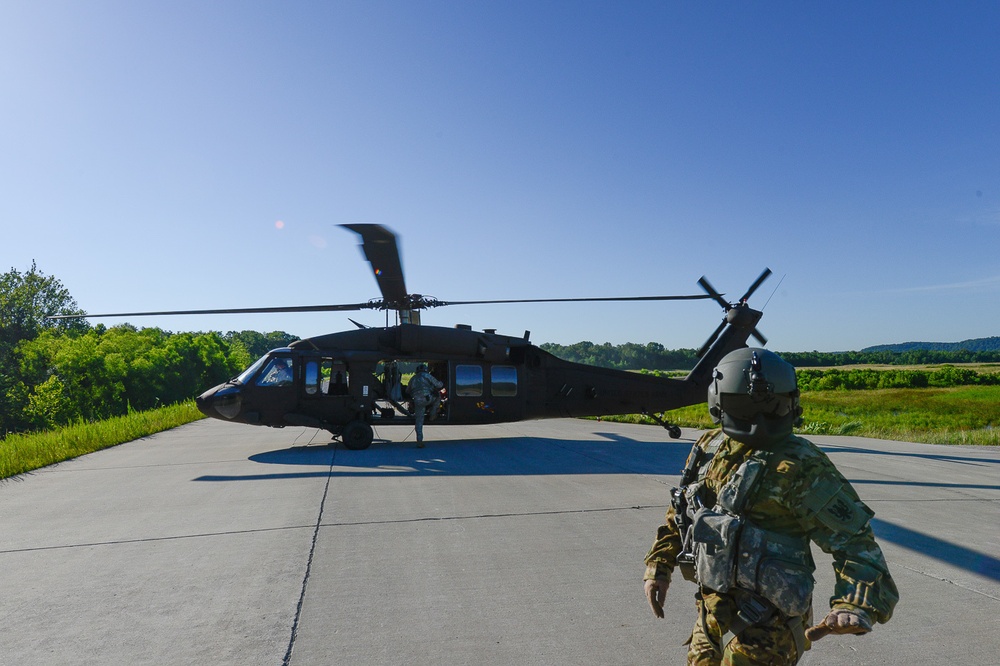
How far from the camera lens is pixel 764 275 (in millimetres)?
13883

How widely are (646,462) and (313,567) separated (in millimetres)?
6923

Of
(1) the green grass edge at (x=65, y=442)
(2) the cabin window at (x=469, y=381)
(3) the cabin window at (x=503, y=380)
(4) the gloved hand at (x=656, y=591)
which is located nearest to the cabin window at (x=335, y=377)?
(2) the cabin window at (x=469, y=381)

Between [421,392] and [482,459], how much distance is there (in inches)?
82.9

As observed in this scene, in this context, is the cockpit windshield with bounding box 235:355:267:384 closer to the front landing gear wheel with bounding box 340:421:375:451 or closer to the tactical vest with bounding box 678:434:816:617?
the front landing gear wheel with bounding box 340:421:375:451

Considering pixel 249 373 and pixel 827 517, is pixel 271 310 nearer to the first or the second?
pixel 249 373

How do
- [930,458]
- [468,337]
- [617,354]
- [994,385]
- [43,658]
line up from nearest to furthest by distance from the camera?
1. [43,658]
2. [930,458]
3. [468,337]
4. [994,385]
5. [617,354]

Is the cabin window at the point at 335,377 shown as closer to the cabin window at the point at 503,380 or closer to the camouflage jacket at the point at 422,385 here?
the camouflage jacket at the point at 422,385

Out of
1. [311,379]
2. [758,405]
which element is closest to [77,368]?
[311,379]

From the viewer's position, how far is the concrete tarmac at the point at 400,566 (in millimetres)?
3717

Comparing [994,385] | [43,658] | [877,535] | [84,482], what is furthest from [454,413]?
[994,385]

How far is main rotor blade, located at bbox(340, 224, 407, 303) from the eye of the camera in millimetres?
10190

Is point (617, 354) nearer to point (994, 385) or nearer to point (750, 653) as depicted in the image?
point (994, 385)

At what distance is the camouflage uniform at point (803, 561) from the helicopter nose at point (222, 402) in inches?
A: 447

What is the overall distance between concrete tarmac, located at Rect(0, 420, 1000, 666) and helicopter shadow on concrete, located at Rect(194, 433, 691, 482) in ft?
0.47
